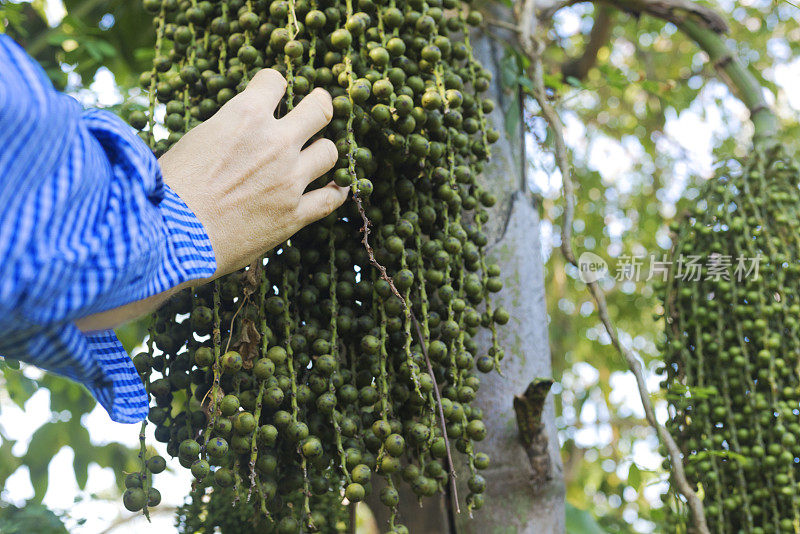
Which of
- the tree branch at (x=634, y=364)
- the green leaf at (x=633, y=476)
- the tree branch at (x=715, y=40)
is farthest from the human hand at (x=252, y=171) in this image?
the green leaf at (x=633, y=476)

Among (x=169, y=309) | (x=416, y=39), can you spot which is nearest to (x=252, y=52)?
(x=416, y=39)

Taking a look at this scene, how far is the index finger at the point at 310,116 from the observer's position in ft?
3.37

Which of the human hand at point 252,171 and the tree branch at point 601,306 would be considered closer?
the human hand at point 252,171

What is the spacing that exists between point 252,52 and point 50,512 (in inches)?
52.6

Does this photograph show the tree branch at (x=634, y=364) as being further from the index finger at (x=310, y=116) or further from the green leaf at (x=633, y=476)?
the green leaf at (x=633, y=476)

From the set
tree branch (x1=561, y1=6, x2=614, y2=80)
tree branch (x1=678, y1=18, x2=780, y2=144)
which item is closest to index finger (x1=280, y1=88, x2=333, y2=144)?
tree branch (x1=678, y1=18, x2=780, y2=144)

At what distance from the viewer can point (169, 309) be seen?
1.08 meters

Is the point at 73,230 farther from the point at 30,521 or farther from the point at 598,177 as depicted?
the point at 598,177

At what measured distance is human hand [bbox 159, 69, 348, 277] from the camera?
3.09 ft

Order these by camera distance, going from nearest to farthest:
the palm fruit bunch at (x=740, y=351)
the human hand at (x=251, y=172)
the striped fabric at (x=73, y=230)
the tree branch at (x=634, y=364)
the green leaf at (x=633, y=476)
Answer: the striped fabric at (x=73, y=230)
the human hand at (x=251, y=172)
the tree branch at (x=634, y=364)
the palm fruit bunch at (x=740, y=351)
the green leaf at (x=633, y=476)

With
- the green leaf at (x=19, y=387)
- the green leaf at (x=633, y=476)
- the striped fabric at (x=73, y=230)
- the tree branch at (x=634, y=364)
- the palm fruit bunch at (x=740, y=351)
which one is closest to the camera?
the striped fabric at (x=73, y=230)

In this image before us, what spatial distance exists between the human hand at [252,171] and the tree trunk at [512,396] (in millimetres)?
626

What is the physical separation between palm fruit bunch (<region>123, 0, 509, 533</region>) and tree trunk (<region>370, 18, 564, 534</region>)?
9.5 inches

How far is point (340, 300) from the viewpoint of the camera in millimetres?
1170
